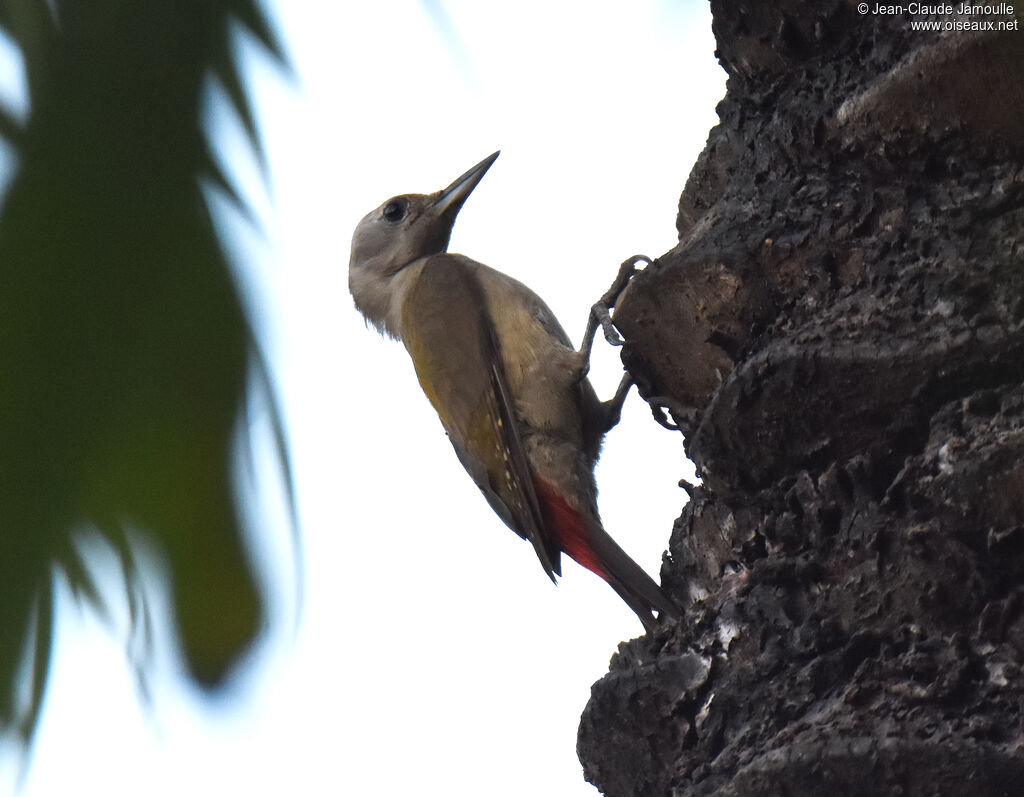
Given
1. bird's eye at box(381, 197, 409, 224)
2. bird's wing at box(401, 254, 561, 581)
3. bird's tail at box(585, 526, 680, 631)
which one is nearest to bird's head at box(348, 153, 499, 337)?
bird's eye at box(381, 197, 409, 224)

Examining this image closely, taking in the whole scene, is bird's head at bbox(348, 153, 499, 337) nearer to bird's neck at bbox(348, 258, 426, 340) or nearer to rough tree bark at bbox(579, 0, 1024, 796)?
bird's neck at bbox(348, 258, 426, 340)

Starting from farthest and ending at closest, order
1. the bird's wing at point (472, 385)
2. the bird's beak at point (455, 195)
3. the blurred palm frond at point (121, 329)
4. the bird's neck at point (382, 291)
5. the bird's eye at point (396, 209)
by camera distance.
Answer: the bird's eye at point (396, 209), the bird's beak at point (455, 195), the bird's neck at point (382, 291), the bird's wing at point (472, 385), the blurred palm frond at point (121, 329)

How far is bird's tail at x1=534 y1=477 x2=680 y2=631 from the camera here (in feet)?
11.6

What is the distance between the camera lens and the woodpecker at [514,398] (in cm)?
433

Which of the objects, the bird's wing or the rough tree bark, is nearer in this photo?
the rough tree bark

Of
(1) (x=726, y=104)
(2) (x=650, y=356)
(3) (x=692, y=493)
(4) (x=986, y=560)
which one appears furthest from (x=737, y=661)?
(1) (x=726, y=104)

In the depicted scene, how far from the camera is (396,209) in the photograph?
5887 millimetres

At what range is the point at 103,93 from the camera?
1270 mm

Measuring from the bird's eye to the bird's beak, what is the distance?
177 mm

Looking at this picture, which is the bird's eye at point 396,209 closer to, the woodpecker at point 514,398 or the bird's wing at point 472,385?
the woodpecker at point 514,398

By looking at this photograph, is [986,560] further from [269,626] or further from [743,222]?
[269,626]

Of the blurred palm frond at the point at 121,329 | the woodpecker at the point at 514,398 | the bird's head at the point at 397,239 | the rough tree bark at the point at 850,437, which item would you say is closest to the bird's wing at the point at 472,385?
the woodpecker at the point at 514,398

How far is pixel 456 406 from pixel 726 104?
87.3 inches

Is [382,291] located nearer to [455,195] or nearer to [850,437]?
[455,195]
